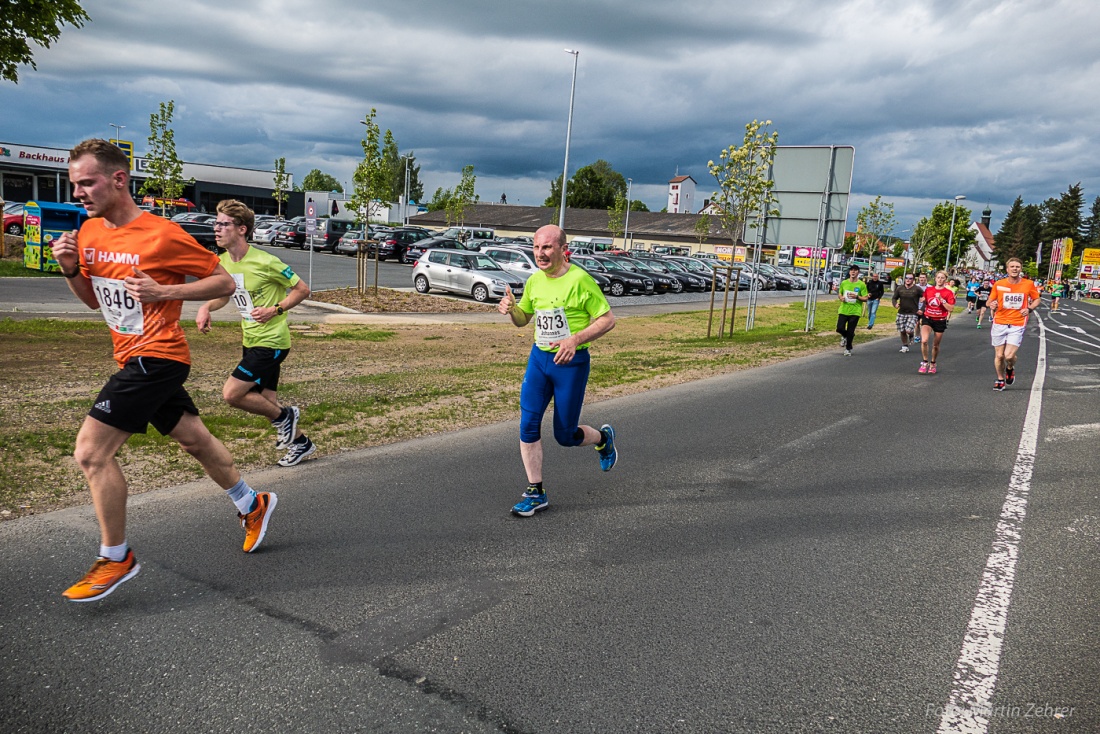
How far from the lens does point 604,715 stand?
9.04 ft

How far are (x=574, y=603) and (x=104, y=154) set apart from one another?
3.01 m

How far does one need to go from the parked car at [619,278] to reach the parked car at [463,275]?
7560 mm

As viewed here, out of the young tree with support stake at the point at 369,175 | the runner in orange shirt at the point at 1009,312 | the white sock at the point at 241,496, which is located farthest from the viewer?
the young tree with support stake at the point at 369,175

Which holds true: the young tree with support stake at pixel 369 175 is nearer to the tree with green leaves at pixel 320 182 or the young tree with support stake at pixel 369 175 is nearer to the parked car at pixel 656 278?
the parked car at pixel 656 278

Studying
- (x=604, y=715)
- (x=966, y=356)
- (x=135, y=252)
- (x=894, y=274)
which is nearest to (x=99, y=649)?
(x=135, y=252)

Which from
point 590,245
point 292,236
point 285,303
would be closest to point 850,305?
point 285,303

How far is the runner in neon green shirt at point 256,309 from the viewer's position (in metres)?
5.58

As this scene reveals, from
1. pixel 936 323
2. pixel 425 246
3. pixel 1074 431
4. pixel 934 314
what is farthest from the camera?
pixel 425 246

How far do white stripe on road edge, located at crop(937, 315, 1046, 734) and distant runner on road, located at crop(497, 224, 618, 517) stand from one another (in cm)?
244

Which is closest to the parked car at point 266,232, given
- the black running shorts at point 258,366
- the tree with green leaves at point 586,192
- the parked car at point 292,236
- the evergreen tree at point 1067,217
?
the parked car at point 292,236

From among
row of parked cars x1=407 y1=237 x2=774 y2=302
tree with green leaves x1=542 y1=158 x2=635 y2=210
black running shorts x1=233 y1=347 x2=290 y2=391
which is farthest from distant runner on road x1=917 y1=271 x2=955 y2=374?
tree with green leaves x1=542 y1=158 x2=635 y2=210

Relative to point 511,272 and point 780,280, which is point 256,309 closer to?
point 511,272

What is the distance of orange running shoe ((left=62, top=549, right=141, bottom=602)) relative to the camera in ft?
11.2

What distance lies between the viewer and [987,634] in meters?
3.52
